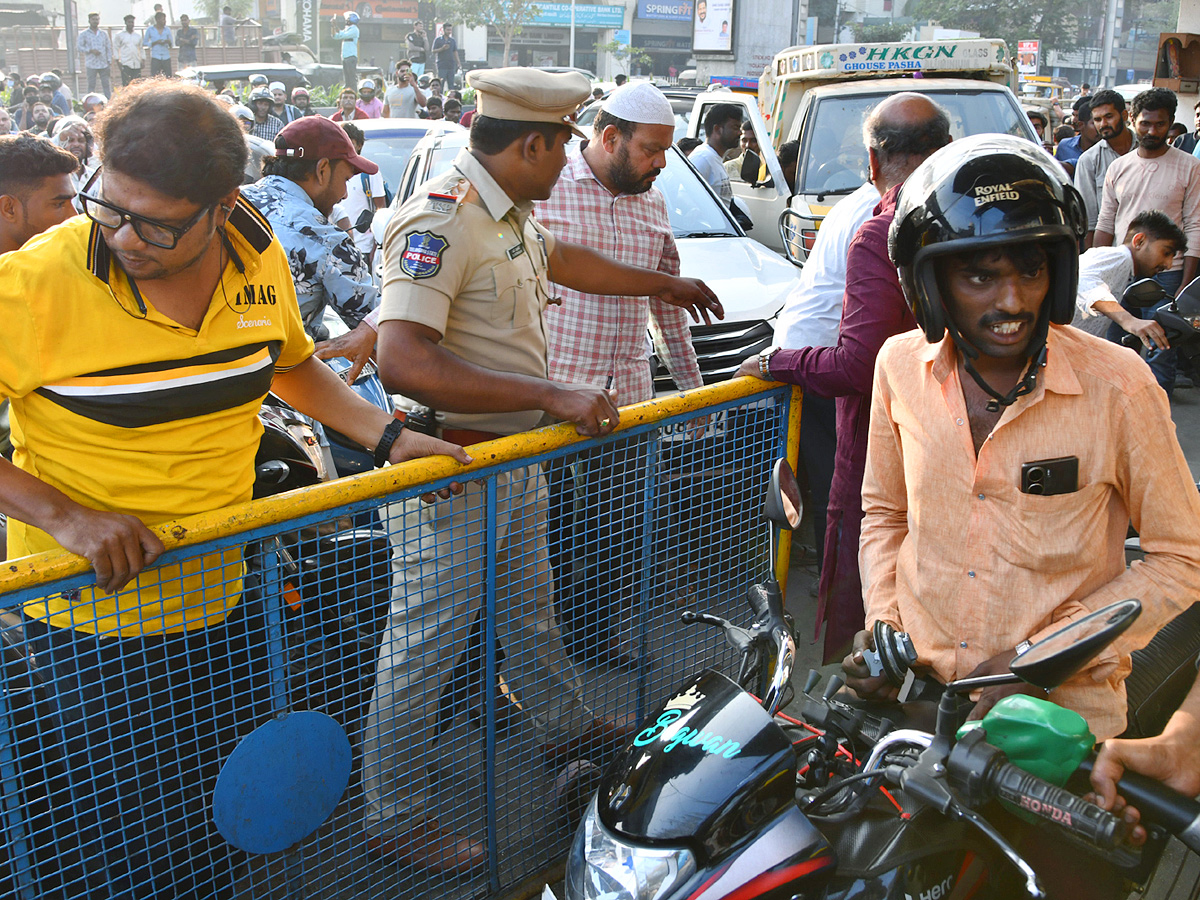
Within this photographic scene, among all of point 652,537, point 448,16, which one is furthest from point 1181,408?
point 448,16

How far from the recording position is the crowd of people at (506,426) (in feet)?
5.96

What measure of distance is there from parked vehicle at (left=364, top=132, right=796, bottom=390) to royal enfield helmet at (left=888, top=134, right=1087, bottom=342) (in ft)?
9.23

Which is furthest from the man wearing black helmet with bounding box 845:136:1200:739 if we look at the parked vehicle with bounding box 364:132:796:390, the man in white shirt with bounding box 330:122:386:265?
the man in white shirt with bounding box 330:122:386:265

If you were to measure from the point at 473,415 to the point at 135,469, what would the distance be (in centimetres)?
98

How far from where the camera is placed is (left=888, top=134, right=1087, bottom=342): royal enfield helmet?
5.87ft

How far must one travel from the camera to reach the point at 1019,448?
1.85 m

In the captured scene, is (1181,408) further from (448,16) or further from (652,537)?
(448,16)

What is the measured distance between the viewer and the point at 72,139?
7855 millimetres

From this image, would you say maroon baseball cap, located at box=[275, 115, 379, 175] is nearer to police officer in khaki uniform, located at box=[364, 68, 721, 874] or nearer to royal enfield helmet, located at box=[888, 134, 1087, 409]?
police officer in khaki uniform, located at box=[364, 68, 721, 874]

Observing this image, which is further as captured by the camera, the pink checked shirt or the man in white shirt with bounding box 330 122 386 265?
the man in white shirt with bounding box 330 122 386 265

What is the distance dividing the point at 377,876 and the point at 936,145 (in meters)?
2.88

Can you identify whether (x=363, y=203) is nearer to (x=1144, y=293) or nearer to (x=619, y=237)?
(x=619, y=237)

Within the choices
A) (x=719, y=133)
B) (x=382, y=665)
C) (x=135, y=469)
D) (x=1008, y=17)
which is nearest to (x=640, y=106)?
(x=382, y=665)

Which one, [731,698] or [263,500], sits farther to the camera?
[263,500]
